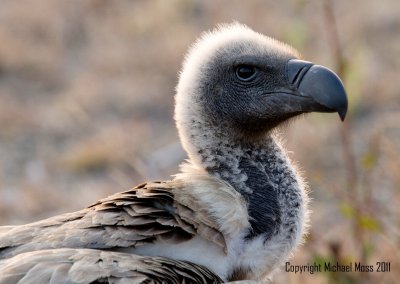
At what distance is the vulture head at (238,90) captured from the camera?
381 centimetres

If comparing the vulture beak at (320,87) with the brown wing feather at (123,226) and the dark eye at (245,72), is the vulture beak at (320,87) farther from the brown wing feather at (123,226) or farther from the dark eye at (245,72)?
the brown wing feather at (123,226)

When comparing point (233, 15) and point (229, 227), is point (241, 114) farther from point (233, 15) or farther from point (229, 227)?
point (233, 15)

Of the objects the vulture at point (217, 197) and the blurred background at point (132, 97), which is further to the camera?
the blurred background at point (132, 97)

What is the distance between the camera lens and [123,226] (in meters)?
3.30

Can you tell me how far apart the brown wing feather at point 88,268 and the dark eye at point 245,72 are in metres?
1.02

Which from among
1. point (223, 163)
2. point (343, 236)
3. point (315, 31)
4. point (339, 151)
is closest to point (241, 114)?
point (223, 163)

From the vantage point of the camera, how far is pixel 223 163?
3746 mm

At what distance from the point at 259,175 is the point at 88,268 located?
3.22 feet

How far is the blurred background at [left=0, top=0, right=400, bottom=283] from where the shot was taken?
7777 millimetres

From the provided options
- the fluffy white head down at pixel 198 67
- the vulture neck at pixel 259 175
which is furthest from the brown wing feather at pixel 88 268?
the fluffy white head down at pixel 198 67

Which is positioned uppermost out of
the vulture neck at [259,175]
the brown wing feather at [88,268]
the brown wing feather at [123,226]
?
the vulture neck at [259,175]

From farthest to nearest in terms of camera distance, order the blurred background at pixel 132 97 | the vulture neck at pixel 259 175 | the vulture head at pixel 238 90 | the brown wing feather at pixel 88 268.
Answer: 1. the blurred background at pixel 132 97
2. the vulture head at pixel 238 90
3. the vulture neck at pixel 259 175
4. the brown wing feather at pixel 88 268

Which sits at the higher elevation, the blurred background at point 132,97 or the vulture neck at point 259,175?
the blurred background at point 132,97

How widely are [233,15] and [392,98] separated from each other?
318cm
